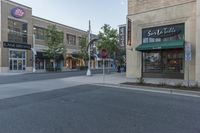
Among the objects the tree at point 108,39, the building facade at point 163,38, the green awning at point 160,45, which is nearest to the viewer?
the green awning at point 160,45

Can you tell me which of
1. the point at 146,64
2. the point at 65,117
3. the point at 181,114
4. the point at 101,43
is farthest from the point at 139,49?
the point at 65,117

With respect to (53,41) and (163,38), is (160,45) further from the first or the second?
(53,41)

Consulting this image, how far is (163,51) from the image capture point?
2203cm

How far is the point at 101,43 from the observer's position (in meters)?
33.2

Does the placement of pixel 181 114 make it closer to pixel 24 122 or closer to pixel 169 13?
pixel 24 122

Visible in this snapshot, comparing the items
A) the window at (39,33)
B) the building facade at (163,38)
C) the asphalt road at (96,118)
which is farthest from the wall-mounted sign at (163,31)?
the window at (39,33)

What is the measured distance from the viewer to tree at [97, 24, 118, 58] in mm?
32750

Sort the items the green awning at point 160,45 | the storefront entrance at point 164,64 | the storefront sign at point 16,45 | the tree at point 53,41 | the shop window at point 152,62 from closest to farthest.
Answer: the green awning at point 160,45
the storefront entrance at point 164,64
the shop window at point 152,62
the storefront sign at point 16,45
the tree at point 53,41

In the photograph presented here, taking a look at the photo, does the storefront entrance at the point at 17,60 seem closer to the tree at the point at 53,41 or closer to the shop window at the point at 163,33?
the tree at the point at 53,41

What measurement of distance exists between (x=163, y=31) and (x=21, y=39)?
99.4ft

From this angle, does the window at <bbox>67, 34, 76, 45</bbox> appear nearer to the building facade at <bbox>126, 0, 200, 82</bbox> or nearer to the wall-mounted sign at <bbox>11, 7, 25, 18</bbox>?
the wall-mounted sign at <bbox>11, 7, 25, 18</bbox>

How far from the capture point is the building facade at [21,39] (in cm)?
3934

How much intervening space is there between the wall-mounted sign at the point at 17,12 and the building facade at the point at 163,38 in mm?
25178

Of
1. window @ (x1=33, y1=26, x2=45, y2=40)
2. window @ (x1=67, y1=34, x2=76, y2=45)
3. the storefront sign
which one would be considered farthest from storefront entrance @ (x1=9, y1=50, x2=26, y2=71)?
window @ (x1=67, y1=34, x2=76, y2=45)
